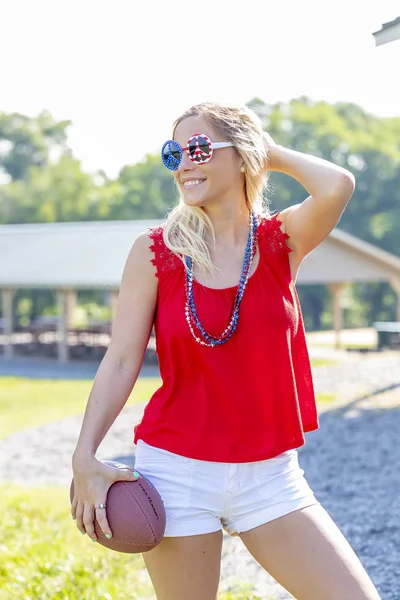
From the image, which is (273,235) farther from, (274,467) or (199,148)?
(274,467)

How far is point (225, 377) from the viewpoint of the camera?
2.32 m

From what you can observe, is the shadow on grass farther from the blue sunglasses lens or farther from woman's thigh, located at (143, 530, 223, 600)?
the blue sunglasses lens

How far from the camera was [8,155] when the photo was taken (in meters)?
61.8

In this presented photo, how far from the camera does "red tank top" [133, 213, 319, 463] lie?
2.32m

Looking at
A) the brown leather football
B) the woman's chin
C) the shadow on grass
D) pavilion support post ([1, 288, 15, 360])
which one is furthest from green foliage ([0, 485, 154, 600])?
pavilion support post ([1, 288, 15, 360])

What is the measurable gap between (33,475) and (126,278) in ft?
22.5

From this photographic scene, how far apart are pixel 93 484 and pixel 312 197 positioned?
1051 mm

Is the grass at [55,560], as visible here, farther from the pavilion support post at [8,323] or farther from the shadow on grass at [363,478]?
the pavilion support post at [8,323]

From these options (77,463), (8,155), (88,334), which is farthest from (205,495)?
(8,155)

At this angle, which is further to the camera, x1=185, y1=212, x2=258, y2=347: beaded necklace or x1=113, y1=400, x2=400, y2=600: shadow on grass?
x1=113, y1=400, x2=400, y2=600: shadow on grass

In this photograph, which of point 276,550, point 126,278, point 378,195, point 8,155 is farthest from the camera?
point 8,155

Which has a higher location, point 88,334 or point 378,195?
point 378,195

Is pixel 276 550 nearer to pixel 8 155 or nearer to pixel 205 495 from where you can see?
pixel 205 495

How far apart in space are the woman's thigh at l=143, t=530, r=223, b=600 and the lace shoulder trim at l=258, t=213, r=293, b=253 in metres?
0.84
